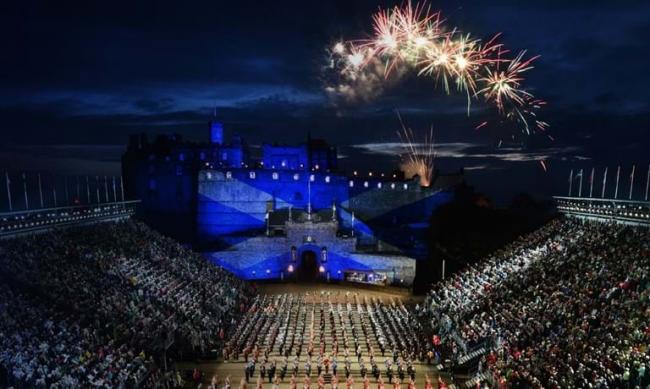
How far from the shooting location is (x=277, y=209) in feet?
215

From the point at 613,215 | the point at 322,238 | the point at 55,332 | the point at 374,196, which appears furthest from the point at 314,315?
the point at 374,196

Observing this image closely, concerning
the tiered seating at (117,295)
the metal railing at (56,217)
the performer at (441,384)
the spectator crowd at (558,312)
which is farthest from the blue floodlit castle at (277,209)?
the performer at (441,384)

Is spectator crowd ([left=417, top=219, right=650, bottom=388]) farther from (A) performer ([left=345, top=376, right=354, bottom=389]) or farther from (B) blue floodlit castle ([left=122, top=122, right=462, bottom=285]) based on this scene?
(B) blue floodlit castle ([left=122, top=122, right=462, bottom=285])

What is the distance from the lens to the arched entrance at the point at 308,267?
177 ft

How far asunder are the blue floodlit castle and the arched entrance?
12 cm

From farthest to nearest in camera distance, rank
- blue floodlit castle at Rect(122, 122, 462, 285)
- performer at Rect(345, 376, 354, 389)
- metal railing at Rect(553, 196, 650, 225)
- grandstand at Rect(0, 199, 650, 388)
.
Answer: blue floodlit castle at Rect(122, 122, 462, 285)
metal railing at Rect(553, 196, 650, 225)
performer at Rect(345, 376, 354, 389)
grandstand at Rect(0, 199, 650, 388)

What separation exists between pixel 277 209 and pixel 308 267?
40.5 feet

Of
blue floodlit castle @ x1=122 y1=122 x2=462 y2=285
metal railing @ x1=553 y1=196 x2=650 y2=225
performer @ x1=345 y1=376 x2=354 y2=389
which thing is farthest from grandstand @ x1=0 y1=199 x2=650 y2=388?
blue floodlit castle @ x1=122 y1=122 x2=462 y2=285

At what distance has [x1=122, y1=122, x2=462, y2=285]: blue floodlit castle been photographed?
53.4 m

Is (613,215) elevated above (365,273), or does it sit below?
above

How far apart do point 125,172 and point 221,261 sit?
29.9 m

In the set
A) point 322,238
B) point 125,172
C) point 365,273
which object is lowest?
point 365,273

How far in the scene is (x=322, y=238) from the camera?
5341cm

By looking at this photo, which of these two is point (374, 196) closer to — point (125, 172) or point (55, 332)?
point (125, 172)
